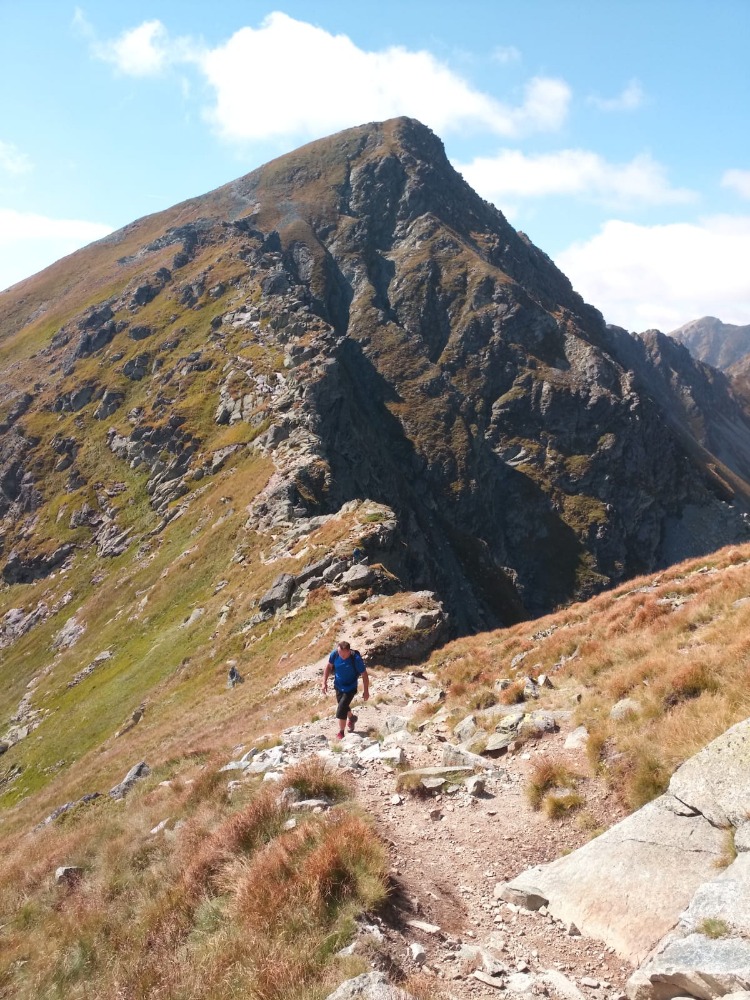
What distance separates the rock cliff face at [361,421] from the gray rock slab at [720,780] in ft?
116

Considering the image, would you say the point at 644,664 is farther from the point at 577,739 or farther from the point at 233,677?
the point at 233,677

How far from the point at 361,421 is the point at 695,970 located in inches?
4460

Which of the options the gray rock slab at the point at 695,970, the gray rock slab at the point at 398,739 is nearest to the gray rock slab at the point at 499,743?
the gray rock slab at the point at 398,739

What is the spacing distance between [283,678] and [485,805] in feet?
63.9

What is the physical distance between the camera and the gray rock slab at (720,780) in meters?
8.30

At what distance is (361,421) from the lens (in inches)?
4633

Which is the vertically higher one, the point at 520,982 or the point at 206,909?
the point at 206,909

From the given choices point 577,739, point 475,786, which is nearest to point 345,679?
point 475,786

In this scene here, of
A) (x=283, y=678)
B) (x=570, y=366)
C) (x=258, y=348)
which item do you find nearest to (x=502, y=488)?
(x=570, y=366)

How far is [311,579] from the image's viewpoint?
40.7m

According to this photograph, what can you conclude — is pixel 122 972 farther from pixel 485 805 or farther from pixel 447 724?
pixel 447 724

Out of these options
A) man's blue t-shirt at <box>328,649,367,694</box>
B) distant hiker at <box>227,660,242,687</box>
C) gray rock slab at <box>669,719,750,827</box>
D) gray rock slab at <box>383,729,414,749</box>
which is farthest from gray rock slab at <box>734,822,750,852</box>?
distant hiker at <box>227,660,242,687</box>

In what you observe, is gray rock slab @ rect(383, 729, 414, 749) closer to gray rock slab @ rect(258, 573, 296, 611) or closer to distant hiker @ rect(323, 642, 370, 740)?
distant hiker @ rect(323, 642, 370, 740)

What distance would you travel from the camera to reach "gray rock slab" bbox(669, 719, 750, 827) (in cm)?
830
